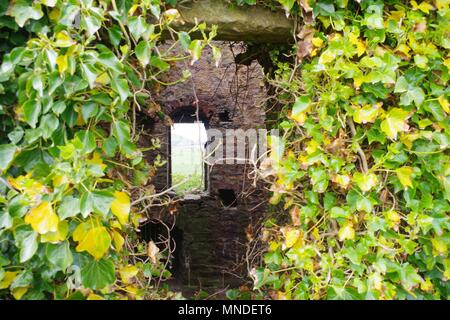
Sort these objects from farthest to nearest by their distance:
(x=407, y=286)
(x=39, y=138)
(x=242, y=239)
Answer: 1. (x=242, y=239)
2. (x=407, y=286)
3. (x=39, y=138)

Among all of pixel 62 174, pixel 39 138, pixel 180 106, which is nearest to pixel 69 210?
pixel 62 174

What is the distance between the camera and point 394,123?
4.88 feet

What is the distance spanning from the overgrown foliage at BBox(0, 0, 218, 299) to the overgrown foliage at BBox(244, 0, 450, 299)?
0.54 m

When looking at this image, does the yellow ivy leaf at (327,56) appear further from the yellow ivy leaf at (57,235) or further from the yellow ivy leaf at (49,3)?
the yellow ivy leaf at (57,235)

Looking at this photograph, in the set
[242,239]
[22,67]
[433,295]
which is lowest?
[242,239]

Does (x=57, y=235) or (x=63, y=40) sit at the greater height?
(x=63, y=40)

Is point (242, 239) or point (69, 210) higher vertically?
point (69, 210)

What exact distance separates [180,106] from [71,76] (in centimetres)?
489

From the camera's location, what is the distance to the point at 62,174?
1.19m

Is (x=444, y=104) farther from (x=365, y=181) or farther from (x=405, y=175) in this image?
(x=365, y=181)

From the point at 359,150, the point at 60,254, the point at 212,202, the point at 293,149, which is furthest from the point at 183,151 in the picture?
the point at 60,254

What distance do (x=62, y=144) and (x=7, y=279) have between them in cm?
48

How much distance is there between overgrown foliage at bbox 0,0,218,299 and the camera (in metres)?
1.20
